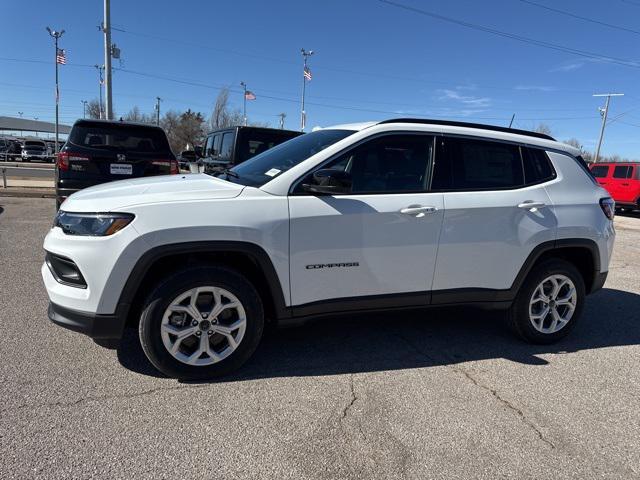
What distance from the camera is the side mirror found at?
326cm

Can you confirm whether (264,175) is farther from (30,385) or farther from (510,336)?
(510,336)

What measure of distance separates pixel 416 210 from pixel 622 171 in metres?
18.4

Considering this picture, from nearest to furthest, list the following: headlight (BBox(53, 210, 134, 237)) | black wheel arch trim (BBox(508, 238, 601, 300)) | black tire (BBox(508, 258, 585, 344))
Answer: headlight (BBox(53, 210, 134, 237)) < black wheel arch trim (BBox(508, 238, 601, 300)) < black tire (BBox(508, 258, 585, 344))

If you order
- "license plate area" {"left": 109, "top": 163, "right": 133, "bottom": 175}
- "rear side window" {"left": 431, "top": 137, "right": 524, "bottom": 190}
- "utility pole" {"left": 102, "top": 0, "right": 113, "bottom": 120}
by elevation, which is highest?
"utility pole" {"left": 102, "top": 0, "right": 113, "bottom": 120}

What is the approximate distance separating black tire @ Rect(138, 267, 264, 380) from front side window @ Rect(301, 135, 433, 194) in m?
1.06

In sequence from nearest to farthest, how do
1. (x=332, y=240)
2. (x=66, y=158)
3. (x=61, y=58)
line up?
(x=332, y=240), (x=66, y=158), (x=61, y=58)

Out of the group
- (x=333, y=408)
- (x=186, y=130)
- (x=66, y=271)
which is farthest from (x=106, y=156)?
(x=186, y=130)

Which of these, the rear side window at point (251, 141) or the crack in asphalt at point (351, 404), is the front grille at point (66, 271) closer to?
the crack in asphalt at point (351, 404)

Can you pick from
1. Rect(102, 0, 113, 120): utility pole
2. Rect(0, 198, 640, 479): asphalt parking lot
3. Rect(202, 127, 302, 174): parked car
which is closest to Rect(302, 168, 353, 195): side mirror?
Rect(0, 198, 640, 479): asphalt parking lot

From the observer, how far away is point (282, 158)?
3.80 metres

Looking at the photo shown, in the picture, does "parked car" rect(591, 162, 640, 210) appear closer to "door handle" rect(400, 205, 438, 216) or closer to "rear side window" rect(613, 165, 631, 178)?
"rear side window" rect(613, 165, 631, 178)

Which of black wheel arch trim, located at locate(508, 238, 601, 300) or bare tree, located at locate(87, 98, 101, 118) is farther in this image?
bare tree, located at locate(87, 98, 101, 118)

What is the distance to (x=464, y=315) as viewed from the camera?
16.2ft

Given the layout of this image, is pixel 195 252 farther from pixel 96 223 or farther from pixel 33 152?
pixel 33 152
